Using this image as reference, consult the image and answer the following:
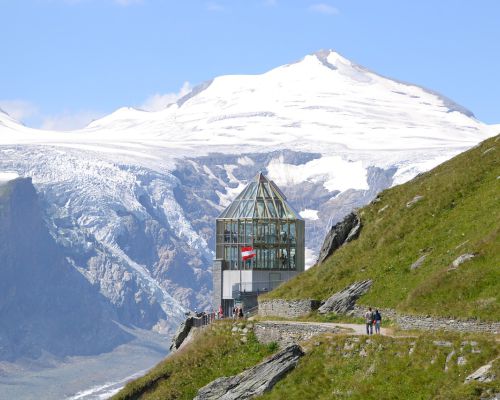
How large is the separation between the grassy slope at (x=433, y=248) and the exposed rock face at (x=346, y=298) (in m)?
0.79

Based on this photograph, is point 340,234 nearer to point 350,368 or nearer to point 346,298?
point 346,298

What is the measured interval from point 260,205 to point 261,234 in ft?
19.8

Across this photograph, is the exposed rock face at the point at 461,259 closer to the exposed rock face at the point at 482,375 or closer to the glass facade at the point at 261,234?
the exposed rock face at the point at 482,375

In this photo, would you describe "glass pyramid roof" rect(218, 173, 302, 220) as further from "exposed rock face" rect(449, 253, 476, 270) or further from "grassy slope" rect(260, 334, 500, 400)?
"grassy slope" rect(260, 334, 500, 400)

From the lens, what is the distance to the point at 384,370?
175 ft

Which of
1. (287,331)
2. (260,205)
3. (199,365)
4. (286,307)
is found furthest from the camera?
(260,205)

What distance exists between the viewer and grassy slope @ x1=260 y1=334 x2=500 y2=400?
49.2 m

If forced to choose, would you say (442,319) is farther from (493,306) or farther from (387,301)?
(387,301)

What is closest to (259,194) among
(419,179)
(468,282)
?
(419,179)

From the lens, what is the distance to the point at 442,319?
58.4 m

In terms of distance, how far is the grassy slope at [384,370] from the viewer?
1938 inches

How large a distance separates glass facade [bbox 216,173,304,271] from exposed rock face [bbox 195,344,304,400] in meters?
58.7

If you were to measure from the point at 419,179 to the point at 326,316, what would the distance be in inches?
830

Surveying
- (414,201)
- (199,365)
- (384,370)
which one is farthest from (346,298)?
(384,370)
